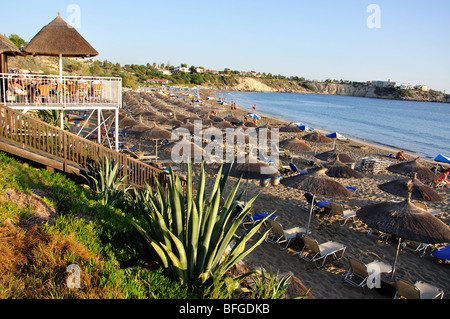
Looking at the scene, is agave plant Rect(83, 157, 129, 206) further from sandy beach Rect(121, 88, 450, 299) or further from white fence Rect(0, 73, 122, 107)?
white fence Rect(0, 73, 122, 107)

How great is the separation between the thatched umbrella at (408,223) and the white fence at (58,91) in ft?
28.4

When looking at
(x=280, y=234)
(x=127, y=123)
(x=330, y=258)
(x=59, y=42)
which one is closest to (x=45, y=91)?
(x=59, y=42)

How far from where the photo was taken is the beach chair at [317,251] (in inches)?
274

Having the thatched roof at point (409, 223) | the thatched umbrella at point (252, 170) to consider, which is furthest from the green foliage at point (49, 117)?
the thatched roof at point (409, 223)

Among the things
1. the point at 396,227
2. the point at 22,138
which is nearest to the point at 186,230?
the point at 396,227

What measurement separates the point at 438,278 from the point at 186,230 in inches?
244

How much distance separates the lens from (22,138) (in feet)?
24.4

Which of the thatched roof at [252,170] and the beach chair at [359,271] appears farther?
the thatched roof at [252,170]

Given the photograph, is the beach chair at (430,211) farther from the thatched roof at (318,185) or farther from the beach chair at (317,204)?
the thatched roof at (318,185)

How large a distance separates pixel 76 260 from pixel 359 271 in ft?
17.1

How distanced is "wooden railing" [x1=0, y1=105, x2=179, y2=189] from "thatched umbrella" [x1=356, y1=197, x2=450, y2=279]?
508cm

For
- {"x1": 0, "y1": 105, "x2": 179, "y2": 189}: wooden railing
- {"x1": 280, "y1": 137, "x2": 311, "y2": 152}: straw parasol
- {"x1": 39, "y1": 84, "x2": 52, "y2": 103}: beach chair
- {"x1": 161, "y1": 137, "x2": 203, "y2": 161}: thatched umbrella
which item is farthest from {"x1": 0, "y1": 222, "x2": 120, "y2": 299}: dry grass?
{"x1": 280, "y1": 137, "x2": 311, "y2": 152}: straw parasol

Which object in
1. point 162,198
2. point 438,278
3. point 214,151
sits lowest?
point 438,278
